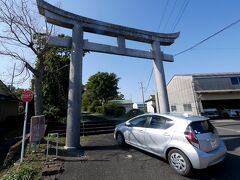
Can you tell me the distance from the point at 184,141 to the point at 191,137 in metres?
0.22

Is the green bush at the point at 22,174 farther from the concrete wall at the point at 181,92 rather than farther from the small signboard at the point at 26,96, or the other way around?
the concrete wall at the point at 181,92

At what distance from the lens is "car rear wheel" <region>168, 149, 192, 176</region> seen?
421 cm

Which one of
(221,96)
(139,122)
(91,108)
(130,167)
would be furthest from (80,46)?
(91,108)

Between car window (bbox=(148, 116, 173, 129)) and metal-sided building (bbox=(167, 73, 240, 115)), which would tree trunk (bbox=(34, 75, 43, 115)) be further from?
metal-sided building (bbox=(167, 73, 240, 115))

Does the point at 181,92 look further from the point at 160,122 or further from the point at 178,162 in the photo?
the point at 178,162

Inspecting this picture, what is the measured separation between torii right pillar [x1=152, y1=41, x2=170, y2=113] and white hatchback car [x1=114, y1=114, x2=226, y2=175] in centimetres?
385

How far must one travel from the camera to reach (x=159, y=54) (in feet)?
32.2

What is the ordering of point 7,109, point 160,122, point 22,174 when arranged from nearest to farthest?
point 22,174 → point 160,122 → point 7,109

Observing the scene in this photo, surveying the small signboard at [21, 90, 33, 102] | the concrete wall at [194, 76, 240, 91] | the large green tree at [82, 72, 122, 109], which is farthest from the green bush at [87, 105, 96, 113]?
the small signboard at [21, 90, 33, 102]

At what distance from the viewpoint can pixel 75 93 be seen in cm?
700

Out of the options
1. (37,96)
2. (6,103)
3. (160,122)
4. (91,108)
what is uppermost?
(91,108)

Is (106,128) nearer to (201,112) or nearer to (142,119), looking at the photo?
(142,119)

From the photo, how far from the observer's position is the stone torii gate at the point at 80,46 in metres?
6.90

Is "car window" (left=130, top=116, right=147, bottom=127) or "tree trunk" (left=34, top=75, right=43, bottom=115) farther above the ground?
"tree trunk" (left=34, top=75, right=43, bottom=115)
